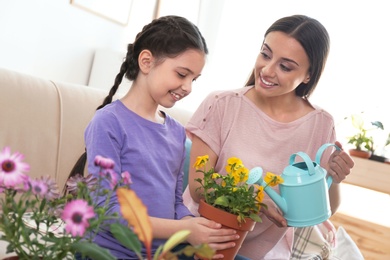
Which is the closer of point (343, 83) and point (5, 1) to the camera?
point (5, 1)

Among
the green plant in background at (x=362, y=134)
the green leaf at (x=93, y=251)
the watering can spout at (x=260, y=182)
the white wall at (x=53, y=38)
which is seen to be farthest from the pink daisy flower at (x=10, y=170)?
the green plant in background at (x=362, y=134)

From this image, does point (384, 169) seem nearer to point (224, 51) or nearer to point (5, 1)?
point (224, 51)

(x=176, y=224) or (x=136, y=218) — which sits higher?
(x=136, y=218)

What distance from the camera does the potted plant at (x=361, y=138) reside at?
3.03 m

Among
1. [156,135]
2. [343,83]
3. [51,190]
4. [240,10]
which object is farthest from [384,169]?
[51,190]

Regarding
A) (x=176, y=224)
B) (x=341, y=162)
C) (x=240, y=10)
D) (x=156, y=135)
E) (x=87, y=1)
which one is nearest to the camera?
(x=176, y=224)

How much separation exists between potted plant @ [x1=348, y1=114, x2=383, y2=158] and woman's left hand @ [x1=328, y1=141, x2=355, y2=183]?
1.64m

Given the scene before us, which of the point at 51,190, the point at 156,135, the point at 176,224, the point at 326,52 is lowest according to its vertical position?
the point at 176,224

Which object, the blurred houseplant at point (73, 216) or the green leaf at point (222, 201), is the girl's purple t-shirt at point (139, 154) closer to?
the green leaf at point (222, 201)

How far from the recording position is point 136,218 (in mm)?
503

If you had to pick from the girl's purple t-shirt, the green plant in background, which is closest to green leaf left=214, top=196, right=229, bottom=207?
the girl's purple t-shirt

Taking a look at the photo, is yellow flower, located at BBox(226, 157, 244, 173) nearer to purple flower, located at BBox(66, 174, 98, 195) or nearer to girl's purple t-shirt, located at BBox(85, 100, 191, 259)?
girl's purple t-shirt, located at BBox(85, 100, 191, 259)

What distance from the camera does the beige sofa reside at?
1.48m

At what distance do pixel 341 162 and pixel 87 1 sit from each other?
2284 millimetres
